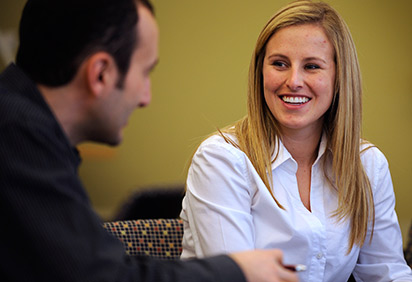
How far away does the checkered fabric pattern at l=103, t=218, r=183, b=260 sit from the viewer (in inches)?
58.8

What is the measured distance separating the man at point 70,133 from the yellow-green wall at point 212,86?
237 cm

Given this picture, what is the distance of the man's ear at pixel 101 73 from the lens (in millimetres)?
855

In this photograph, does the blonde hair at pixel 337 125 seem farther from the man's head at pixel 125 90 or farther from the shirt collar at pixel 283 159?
the man's head at pixel 125 90

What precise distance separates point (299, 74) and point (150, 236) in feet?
2.08

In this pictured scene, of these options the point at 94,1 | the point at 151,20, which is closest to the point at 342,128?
the point at 151,20

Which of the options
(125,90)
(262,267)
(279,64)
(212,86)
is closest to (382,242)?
(279,64)

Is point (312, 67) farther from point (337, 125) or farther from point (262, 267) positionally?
point (262, 267)

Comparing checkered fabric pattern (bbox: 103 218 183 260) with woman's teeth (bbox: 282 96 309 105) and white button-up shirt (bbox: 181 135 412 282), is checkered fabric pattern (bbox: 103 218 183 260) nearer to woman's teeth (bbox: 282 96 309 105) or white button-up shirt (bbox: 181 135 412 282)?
white button-up shirt (bbox: 181 135 412 282)

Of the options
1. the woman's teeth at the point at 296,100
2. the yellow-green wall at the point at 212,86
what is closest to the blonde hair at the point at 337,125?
the woman's teeth at the point at 296,100

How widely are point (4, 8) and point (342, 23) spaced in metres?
3.35

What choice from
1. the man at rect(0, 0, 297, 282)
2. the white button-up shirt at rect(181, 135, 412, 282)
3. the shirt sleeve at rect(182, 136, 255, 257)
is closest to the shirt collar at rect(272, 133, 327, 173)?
the white button-up shirt at rect(181, 135, 412, 282)

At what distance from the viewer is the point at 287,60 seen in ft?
5.13

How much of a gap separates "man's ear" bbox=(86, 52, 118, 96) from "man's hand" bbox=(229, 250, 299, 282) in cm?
35

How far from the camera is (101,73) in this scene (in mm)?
872
